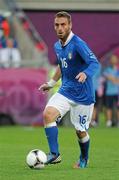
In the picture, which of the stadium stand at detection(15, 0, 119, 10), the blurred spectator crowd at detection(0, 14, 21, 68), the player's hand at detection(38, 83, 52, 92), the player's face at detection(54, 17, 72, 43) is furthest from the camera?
the stadium stand at detection(15, 0, 119, 10)

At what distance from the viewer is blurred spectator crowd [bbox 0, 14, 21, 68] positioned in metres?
24.2

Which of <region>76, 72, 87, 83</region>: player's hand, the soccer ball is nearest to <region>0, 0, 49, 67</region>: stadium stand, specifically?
the soccer ball

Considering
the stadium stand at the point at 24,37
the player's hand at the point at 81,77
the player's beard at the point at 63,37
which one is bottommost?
A: the stadium stand at the point at 24,37

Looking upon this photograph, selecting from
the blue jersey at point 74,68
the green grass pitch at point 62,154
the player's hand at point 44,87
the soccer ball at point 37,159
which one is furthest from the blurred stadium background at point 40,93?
the player's hand at point 44,87

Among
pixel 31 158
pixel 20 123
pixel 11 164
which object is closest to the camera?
pixel 31 158

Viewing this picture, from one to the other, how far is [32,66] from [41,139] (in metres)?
6.71

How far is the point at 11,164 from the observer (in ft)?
38.9

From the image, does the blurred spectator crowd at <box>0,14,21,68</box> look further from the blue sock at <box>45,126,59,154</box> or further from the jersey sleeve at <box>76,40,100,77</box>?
the blue sock at <box>45,126,59,154</box>

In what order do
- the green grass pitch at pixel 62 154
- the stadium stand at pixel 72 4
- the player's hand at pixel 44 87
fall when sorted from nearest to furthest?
the green grass pitch at pixel 62 154
the player's hand at pixel 44 87
the stadium stand at pixel 72 4

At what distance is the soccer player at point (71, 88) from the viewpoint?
433 inches

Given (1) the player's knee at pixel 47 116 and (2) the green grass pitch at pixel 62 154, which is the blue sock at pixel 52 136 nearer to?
(1) the player's knee at pixel 47 116

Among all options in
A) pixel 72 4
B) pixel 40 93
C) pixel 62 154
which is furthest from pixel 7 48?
pixel 62 154


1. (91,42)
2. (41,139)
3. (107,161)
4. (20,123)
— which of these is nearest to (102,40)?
(91,42)

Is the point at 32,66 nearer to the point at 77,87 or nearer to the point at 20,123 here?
the point at 20,123
